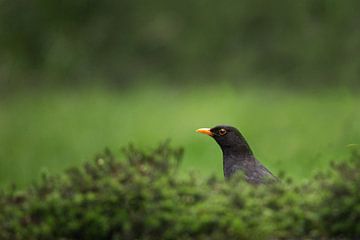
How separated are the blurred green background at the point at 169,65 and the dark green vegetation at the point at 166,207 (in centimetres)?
1162

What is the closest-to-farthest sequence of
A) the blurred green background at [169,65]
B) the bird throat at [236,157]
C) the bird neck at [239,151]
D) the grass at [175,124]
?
the bird throat at [236,157]
the bird neck at [239,151]
the grass at [175,124]
the blurred green background at [169,65]

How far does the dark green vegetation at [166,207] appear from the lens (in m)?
5.81

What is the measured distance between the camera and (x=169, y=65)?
977 inches

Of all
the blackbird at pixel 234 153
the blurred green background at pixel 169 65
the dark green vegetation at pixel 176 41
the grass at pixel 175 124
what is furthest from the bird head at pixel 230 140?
the dark green vegetation at pixel 176 41

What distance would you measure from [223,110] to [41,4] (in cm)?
825

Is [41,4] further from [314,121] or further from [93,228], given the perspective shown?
[93,228]

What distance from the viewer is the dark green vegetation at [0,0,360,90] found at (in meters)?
23.6

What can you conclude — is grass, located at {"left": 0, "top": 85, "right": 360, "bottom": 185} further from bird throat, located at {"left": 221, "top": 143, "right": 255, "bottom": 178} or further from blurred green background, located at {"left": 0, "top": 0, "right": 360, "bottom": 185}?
bird throat, located at {"left": 221, "top": 143, "right": 255, "bottom": 178}

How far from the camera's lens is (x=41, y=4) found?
25.4 m

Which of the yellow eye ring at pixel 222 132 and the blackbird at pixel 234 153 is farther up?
the yellow eye ring at pixel 222 132

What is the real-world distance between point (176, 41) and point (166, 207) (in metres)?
19.3

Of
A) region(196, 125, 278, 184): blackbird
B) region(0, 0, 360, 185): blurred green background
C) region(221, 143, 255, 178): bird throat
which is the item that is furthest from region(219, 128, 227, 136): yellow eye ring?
region(0, 0, 360, 185): blurred green background

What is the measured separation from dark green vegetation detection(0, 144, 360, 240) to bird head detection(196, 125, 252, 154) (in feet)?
9.82

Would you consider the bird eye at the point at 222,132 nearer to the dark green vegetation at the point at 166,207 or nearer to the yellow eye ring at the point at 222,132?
the yellow eye ring at the point at 222,132
